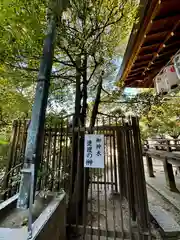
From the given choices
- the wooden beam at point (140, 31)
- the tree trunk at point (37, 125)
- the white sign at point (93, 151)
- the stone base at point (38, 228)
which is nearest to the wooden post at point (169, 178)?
the wooden beam at point (140, 31)

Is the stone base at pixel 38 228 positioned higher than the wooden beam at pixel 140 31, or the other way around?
the wooden beam at pixel 140 31

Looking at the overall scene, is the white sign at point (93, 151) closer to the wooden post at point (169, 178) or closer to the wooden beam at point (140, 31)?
the wooden beam at point (140, 31)

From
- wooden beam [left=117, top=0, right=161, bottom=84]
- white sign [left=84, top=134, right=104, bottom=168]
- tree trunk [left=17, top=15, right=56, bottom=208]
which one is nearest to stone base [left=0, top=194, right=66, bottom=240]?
tree trunk [left=17, top=15, right=56, bottom=208]

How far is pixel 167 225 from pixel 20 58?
4523 mm

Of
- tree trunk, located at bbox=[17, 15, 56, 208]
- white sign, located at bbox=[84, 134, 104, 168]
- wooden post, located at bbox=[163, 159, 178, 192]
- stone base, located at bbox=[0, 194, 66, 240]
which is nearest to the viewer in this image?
stone base, located at bbox=[0, 194, 66, 240]

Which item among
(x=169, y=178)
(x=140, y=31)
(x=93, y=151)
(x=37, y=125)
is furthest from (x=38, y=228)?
(x=169, y=178)

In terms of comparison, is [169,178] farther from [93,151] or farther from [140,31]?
[140,31]

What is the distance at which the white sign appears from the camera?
2.74m

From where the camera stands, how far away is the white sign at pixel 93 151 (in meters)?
2.74

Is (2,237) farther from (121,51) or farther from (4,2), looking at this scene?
(121,51)

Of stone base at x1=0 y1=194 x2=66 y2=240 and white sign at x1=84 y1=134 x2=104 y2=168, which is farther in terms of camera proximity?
white sign at x1=84 y1=134 x2=104 y2=168

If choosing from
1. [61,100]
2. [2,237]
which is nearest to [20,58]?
[61,100]

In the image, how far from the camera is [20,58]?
8.73 ft

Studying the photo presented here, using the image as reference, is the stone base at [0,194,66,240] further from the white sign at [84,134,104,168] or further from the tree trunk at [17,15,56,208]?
the white sign at [84,134,104,168]
